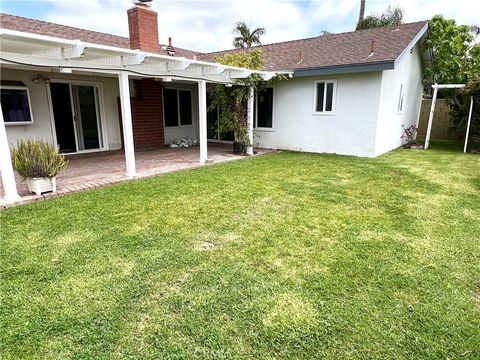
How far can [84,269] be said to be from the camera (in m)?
3.15

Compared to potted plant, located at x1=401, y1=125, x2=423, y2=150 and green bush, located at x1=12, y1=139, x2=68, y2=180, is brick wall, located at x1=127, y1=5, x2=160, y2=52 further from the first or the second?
potted plant, located at x1=401, y1=125, x2=423, y2=150

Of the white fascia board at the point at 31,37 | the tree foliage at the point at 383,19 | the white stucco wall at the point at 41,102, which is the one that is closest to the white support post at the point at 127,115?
the white fascia board at the point at 31,37

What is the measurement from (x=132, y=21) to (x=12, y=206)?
7304 mm

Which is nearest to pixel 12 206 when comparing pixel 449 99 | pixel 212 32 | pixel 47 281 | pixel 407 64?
pixel 47 281

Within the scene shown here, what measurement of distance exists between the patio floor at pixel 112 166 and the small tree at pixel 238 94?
38.3 inches

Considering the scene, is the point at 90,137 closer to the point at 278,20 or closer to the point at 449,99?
the point at 449,99

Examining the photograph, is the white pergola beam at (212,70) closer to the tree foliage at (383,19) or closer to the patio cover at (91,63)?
the patio cover at (91,63)

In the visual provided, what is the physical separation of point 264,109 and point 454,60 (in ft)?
27.4

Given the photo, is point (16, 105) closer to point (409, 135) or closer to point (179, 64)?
point (179, 64)

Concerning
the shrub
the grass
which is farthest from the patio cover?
the shrub

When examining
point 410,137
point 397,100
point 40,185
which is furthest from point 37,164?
point 410,137

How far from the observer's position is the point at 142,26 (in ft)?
31.9

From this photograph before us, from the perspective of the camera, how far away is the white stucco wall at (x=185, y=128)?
12.8 metres

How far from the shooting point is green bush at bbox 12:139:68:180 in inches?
207
